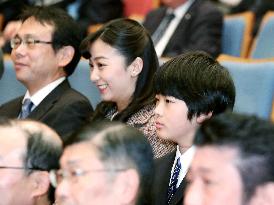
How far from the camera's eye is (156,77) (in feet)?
6.50

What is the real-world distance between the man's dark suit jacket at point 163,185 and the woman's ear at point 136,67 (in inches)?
20.1

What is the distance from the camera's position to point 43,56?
2660mm

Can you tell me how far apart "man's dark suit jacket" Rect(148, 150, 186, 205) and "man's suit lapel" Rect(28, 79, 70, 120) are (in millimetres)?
653

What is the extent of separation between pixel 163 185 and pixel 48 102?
785 mm

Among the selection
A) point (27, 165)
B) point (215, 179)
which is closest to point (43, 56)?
point (27, 165)

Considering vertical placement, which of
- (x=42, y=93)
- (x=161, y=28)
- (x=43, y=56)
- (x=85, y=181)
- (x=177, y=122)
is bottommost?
(x=161, y=28)

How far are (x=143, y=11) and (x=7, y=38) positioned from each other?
877 millimetres

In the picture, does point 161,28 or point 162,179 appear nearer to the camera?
point 162,179

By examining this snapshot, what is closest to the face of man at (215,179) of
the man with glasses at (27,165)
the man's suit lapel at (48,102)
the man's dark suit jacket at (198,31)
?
the man with glasses at (27,165)

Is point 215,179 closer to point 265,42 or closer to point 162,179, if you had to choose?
point 162,179

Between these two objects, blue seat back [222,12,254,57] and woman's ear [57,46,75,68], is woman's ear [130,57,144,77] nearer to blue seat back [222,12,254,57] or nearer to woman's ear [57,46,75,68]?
woman's ear [57,46,75,68]

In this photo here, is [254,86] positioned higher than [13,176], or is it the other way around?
[13,176]

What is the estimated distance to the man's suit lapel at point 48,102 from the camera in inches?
97.7

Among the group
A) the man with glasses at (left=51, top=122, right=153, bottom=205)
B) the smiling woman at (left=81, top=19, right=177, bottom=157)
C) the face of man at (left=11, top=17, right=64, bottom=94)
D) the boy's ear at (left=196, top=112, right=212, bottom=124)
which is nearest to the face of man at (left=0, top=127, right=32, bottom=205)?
the man with glasses at (left=51, top=122, right=153, bottom=205)
